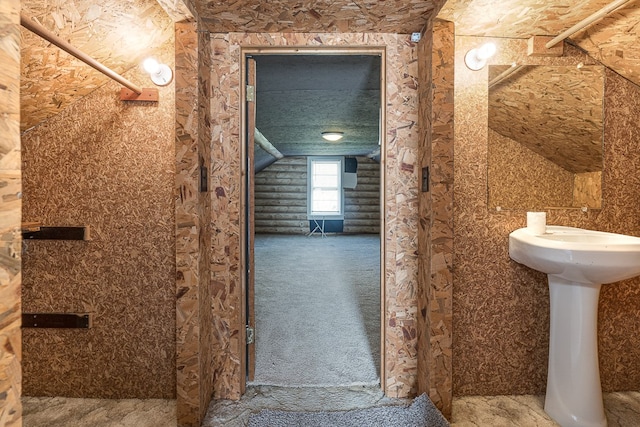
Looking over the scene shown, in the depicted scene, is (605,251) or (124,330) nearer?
(605,251)

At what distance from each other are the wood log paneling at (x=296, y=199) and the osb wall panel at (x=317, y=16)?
21.9 feet

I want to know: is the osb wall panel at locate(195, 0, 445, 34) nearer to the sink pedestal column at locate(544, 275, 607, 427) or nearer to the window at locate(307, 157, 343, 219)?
the sink pedestal column at locate(544, 275, 607, 427)

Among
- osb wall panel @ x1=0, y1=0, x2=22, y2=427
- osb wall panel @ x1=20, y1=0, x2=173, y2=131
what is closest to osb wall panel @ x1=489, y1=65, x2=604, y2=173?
osb wall panel @ x1=20, y1=0, x2=173, y2=131

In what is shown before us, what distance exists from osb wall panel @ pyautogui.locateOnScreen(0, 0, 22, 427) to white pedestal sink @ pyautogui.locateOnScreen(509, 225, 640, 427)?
1783 millimetres

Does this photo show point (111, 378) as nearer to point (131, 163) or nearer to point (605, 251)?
point (131, 163)

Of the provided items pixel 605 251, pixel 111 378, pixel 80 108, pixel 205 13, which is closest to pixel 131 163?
pixel 80 108

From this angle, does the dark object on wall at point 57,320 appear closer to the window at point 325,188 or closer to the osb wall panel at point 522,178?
the osb wall panel at point 522,178

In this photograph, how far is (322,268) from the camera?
15.9 ft

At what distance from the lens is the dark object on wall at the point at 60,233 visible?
175 centimetres

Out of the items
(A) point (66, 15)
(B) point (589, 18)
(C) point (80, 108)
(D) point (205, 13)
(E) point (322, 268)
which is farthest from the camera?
(E) point (322, 268)

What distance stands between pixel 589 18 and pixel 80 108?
2470mm

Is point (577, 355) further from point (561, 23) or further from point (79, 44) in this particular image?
point (79, 44)

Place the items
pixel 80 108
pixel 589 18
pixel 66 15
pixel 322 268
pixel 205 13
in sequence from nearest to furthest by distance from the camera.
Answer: pixel 66 15, pixel 589 18, pixel 205 13, pixel 80 108, pixel 322 268

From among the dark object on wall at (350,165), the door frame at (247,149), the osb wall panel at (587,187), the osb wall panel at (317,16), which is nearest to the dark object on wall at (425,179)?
the door frame at (247,149)
